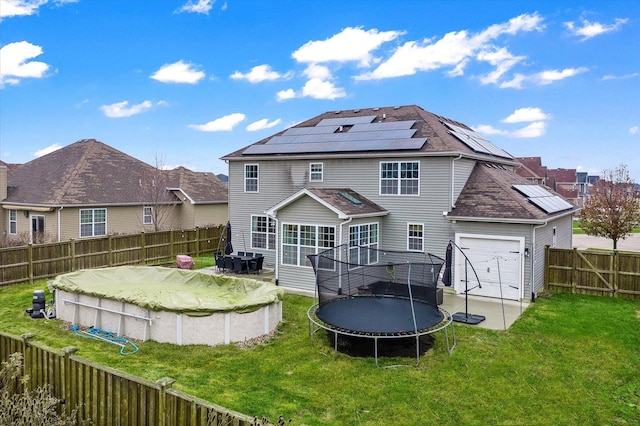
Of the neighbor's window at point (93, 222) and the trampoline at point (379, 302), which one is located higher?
the neighbor's window at point (93, 222)

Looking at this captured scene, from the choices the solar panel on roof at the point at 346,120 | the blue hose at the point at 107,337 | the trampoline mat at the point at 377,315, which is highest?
the solar panel on roof at the point at 346,120

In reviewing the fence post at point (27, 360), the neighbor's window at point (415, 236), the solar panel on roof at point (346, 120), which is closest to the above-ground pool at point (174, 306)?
the fence post at point (27, 360)

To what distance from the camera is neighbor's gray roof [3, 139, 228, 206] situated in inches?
918

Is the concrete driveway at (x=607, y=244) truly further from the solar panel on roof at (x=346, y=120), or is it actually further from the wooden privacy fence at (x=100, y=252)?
the wooden privacy fence at (x=100, y=252)

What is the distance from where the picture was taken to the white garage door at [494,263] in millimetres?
14898

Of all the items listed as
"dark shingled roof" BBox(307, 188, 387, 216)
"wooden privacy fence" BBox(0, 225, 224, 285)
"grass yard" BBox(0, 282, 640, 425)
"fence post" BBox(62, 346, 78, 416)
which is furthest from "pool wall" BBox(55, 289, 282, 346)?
"wooden privacy fence" BBox(0, 225, 224, 285)

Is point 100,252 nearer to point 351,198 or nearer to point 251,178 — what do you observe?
point 251,178

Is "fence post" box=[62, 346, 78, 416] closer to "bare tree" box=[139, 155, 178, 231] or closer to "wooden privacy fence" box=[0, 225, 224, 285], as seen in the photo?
"wooden privacy fence" box=[0, 225, 224, 285]

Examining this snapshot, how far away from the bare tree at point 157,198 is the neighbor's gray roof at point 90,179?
22 cm

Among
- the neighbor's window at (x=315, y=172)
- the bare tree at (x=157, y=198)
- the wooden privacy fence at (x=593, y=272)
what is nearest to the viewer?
the wooden privacy fence at (x=593, y=272)

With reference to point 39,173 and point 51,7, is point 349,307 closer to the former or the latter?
point 51,7

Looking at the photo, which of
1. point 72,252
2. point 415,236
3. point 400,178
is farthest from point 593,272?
point 72,252

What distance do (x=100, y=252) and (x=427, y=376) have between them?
14.8m

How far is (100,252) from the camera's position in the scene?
18.6m
